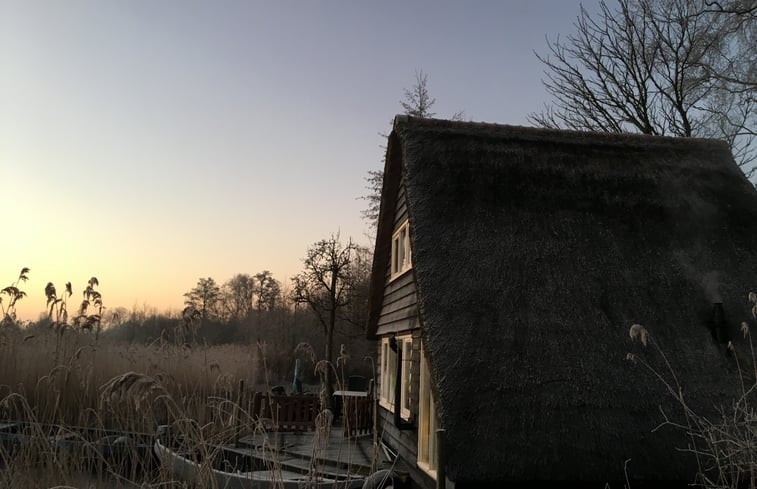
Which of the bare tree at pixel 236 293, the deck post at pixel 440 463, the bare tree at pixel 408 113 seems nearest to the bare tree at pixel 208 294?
the bare tree at pixel 236 293

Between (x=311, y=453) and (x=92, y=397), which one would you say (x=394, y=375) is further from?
(x=92, y=397)

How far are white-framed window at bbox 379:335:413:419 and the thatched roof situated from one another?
227cm

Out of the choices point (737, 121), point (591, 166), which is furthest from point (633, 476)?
point (737, 121)

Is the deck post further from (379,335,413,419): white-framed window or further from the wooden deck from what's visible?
(379,335,413,419): white-framed window

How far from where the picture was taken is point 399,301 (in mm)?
8719

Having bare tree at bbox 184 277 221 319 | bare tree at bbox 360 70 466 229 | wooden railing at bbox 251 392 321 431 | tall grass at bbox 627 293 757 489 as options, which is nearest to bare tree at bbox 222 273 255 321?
bare tree at bbox 184 277 221 319

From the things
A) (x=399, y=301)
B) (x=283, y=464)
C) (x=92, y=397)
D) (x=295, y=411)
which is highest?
(x=399, y=301)

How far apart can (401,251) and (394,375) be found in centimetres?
230

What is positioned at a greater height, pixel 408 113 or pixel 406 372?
pixel 408 113

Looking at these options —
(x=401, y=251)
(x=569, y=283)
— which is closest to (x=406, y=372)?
(x=401, y=251)

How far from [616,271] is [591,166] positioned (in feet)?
7.14

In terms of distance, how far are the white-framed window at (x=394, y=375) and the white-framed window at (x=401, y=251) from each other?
120 centimetres

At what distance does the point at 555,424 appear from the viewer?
492 cm

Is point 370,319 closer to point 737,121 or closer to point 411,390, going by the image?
point 411,390
